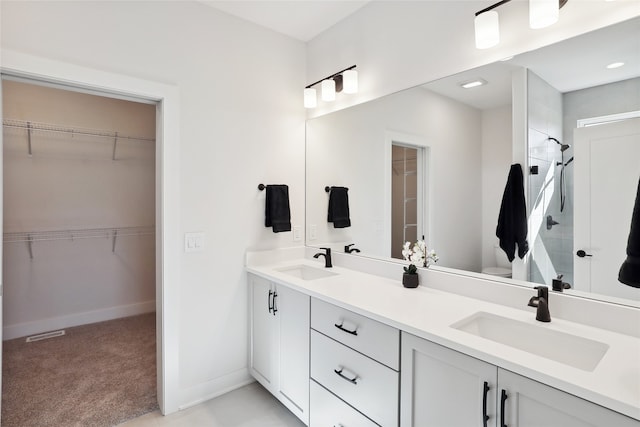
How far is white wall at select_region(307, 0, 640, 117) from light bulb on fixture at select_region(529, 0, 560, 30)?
72mm

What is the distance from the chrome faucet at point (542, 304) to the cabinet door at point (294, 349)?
1.05 metres

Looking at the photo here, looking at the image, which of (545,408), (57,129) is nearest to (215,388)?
(545,408)

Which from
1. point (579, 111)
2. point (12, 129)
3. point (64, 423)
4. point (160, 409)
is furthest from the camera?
point (12, 129)

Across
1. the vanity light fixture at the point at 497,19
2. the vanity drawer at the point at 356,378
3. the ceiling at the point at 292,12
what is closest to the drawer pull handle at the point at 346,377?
the vanity drawer at the point at 356,378

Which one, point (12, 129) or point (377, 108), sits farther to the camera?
point (12, 129)

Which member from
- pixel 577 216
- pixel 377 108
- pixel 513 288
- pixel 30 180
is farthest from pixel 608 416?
pixel 30 180

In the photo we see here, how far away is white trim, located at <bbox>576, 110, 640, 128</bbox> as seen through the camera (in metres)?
1.20

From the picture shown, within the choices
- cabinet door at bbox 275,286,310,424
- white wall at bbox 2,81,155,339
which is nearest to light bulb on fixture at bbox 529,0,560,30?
cabinet door at bbox 275,286,310,424

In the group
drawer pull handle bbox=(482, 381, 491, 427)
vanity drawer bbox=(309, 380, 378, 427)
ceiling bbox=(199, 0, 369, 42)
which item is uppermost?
ceiling bbox=(199, 0, 369, 42)

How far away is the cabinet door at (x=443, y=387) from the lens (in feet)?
3.40

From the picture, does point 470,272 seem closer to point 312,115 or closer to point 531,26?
point 531,26

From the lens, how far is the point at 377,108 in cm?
215

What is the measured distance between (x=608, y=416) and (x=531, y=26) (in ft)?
4.59

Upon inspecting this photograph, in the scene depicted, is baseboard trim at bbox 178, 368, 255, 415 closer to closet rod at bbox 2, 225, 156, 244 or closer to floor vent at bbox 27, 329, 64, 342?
floor vent at bbox 27, 329, 64, 342
